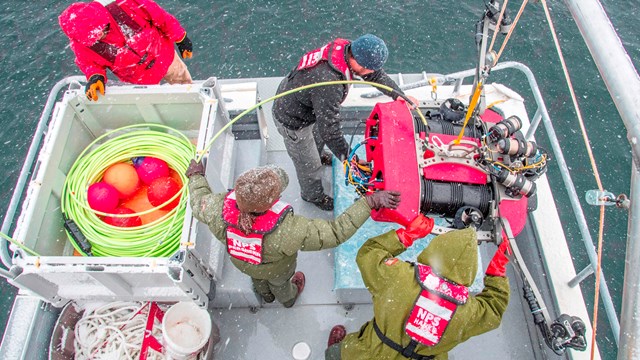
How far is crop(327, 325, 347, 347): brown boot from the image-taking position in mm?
3582

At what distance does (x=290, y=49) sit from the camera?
7.08 m

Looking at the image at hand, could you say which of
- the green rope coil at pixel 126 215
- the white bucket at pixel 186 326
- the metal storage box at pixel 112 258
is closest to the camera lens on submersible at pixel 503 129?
the metal storage box at pixel 112 258

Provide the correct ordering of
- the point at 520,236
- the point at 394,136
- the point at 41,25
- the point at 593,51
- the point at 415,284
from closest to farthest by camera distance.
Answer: the point at 593,51, the point at 415,284, the point at 394,136, the point at 520,236, the point at 41,25

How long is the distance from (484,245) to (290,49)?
14.4ft

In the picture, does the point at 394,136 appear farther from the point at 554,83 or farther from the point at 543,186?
the point at 554,83

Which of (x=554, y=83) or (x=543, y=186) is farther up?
(x=543, y=186)

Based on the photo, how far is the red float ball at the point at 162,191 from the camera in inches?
144

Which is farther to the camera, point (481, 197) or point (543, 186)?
point (543, 186)

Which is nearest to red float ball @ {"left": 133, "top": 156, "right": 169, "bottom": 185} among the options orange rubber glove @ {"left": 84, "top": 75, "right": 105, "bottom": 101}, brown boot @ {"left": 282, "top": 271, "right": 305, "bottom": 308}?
orange rubber glove @ {"left": 84, "top": 75, "right": 105, "bottom": 101}

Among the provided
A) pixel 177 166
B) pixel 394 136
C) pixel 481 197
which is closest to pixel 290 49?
pixel 177 166

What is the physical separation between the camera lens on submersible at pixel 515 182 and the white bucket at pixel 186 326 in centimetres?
229

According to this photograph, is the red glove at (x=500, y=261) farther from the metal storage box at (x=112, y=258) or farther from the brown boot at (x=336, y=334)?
the metal storage box at (x=112, y=258)

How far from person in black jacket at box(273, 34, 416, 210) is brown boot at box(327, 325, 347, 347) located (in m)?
1.32

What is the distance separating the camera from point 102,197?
11.9 ft
